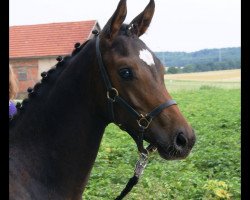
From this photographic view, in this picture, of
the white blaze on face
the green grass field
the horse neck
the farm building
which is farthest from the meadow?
the farm building

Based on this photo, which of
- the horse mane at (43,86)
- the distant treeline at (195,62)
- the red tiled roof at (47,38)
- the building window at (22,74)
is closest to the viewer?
the horse mane at (43,86)

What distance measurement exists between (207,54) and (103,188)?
88.6m

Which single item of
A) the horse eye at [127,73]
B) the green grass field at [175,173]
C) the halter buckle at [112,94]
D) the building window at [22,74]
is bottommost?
→ the green grass field at [175,173]

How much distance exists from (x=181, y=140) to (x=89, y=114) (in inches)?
26.4

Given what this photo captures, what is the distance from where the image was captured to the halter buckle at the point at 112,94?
274 cm

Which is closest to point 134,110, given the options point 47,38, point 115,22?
point 115,22

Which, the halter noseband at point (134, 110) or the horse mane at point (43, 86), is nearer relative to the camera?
the halter noseband at point (134, 110)

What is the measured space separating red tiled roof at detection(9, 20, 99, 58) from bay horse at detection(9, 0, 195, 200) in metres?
30.9

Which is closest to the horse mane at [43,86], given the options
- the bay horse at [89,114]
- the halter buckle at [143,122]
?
the bay horse at [89,114]

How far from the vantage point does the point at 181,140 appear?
261 cm

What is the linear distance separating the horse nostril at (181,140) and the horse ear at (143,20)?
841 mm

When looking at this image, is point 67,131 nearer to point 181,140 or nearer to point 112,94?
point 112,94

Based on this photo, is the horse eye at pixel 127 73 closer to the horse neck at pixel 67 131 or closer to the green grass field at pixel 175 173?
the horse neck at pixel 67 131

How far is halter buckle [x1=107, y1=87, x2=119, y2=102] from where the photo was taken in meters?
2.74
